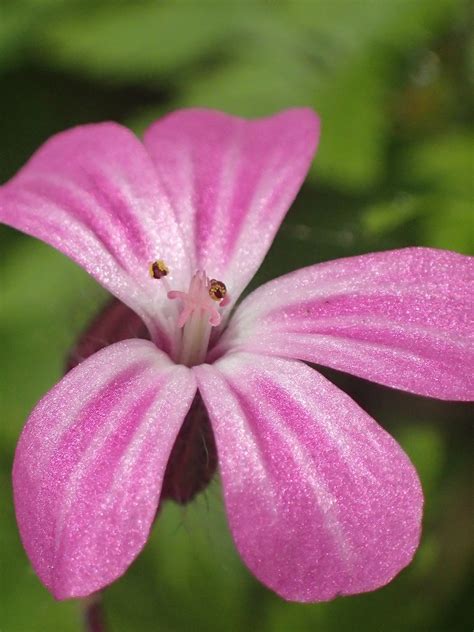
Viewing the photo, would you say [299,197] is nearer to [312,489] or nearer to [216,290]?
[216,290]

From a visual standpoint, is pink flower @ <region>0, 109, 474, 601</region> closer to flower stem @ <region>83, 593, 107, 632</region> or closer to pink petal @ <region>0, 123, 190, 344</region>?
pink petal @ <region>0, 123, 190, 344</region>

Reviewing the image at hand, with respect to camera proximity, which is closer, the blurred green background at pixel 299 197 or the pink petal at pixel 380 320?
the pink petal at pixel 380 320

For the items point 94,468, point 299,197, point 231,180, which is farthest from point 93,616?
point 299,197

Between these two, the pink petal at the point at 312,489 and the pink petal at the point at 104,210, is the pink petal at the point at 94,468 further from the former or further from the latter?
the pink petal at the point at 104,210

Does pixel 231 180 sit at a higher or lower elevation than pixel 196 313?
higher

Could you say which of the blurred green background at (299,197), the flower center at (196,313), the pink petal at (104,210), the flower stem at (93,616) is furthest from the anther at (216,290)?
the flower stem at (93,616)

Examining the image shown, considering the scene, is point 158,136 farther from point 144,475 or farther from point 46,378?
point 46,378

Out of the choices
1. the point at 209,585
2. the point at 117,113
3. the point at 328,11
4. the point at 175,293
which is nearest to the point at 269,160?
the point at 175,293
